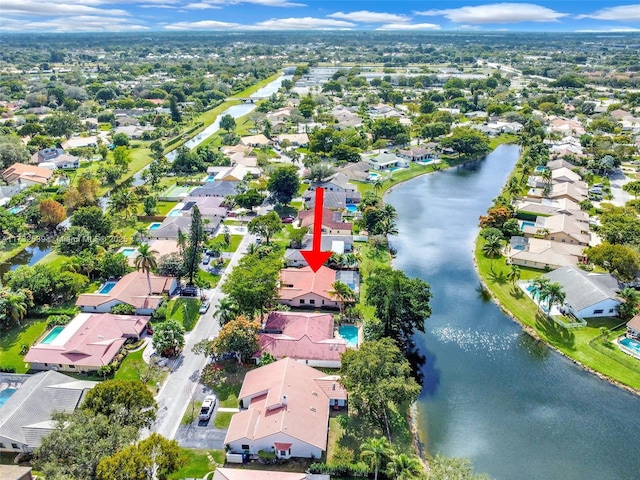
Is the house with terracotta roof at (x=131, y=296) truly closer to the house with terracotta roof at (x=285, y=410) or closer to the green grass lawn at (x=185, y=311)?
the green grass lawn at (x=185, y=311)

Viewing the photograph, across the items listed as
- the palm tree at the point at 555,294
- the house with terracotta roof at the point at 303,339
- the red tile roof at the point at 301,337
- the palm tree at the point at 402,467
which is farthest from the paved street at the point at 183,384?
the palm tree at the point at 555,294

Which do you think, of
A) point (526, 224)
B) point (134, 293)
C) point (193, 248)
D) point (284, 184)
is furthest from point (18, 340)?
point (526, 224)

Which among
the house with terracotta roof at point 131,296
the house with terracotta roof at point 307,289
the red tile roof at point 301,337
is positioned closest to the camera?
the red tile roof at point 301,337

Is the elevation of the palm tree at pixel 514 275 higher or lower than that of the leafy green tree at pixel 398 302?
lower

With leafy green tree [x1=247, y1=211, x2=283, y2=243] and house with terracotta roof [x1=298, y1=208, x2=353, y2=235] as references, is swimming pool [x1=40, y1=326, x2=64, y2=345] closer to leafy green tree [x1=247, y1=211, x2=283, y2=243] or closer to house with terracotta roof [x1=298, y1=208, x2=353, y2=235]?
leafy green tree [x1=247, y1=211, x2=283, y2=243]

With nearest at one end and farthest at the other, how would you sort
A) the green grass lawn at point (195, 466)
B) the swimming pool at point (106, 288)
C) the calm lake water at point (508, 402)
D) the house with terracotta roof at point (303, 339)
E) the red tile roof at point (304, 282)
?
the green grass lawn at point (195, 466) → the calm lake water at point (508, 402) → the house with terracotta roof at point (303, 339) → the red tile roof at point (304, 282) → the swimming pool at point (106, 288)

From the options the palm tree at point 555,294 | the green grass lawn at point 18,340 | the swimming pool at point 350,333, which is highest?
the palm tree at point 555,294

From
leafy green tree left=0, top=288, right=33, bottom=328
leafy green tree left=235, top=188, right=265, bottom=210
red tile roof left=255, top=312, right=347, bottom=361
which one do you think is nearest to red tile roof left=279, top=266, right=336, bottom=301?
red tile roof left=255, top=312, right=347, bottom=361

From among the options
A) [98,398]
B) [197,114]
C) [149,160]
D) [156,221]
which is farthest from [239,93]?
[98,398]
